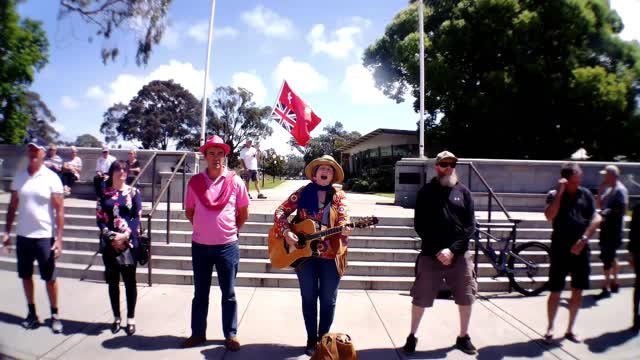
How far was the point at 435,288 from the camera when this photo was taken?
396cm

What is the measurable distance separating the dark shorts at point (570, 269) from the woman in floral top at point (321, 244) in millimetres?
2072

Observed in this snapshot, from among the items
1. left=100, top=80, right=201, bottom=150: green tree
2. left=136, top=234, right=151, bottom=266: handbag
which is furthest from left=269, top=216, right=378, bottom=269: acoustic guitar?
left=100, top=80, right=201, bottom=150: green tree

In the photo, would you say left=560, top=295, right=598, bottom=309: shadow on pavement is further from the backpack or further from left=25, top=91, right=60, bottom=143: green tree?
left=25, top=91, right=60, bottom=143: green tree

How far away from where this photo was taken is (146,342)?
3.91 m

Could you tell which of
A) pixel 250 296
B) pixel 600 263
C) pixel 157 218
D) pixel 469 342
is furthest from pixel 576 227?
pixel 157 218

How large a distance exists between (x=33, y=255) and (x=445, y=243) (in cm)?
355

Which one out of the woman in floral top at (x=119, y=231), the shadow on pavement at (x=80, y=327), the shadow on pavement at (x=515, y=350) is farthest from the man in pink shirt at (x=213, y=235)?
the shadow on pavement at (x=515, y=350)

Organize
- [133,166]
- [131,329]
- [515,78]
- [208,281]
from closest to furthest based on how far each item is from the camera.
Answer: [208,281]
[131,329]
[133,166]
[515,78]

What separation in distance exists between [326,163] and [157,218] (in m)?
5.02

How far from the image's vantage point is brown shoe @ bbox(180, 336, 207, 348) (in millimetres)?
3857

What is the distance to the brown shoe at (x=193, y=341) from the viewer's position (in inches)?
152

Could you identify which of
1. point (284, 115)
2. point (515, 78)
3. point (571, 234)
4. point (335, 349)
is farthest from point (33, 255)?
point (515, 78)

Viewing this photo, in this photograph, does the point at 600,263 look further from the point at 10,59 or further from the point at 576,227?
the point at 10,59

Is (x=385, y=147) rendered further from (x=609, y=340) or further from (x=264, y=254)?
(x=609, y=340)
